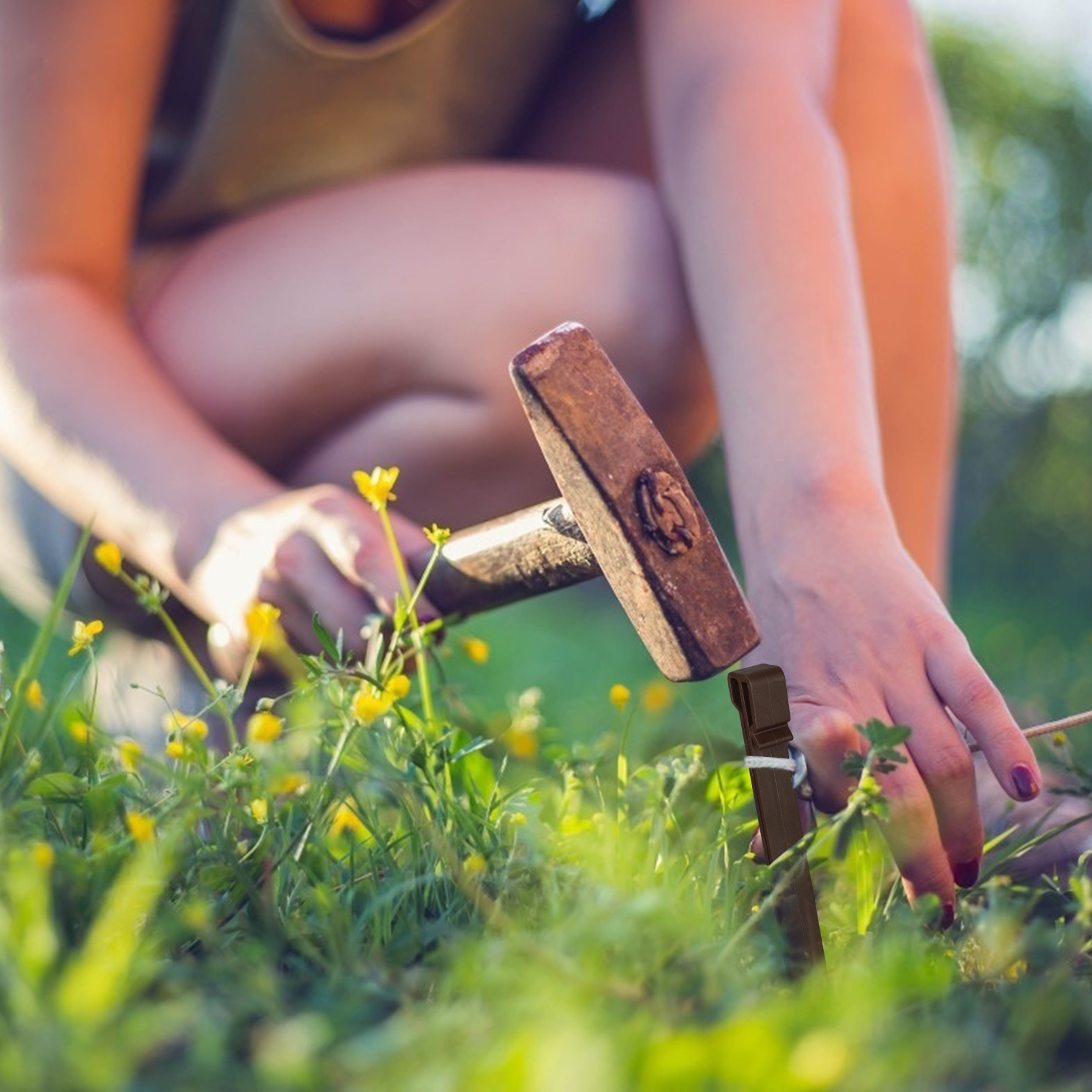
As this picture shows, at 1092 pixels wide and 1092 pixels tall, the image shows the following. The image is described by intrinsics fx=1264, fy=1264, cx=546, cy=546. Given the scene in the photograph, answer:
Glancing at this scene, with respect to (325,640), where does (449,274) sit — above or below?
above

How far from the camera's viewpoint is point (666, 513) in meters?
1.22

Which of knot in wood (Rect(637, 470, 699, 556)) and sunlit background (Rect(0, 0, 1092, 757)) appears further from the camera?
sunlit background (Rect(0, 0, 1092, 757))

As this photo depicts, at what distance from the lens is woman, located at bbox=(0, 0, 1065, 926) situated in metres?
1.54

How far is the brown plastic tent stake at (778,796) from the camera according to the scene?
3.67 ft

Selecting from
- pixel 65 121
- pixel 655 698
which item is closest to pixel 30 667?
pixel 655 698

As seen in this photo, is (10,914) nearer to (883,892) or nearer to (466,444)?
(883,892)

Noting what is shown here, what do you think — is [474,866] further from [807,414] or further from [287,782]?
[807,414]

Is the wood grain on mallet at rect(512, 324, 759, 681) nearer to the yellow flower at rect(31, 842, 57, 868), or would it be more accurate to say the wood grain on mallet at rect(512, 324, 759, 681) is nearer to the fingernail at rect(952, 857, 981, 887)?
the fingernail at rect(952, 857, 981, 887)

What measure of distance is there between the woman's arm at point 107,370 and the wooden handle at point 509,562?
3.5 inches

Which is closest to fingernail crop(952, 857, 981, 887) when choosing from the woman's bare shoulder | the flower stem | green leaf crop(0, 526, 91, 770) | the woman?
the woman

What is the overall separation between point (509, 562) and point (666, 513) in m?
0.29

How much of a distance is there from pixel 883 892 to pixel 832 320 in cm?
70

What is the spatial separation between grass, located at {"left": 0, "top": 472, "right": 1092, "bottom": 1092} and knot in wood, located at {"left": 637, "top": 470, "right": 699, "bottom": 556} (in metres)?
0.23

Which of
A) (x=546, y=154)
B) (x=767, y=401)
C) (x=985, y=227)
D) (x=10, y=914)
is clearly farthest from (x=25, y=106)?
(x=985, y=227)
